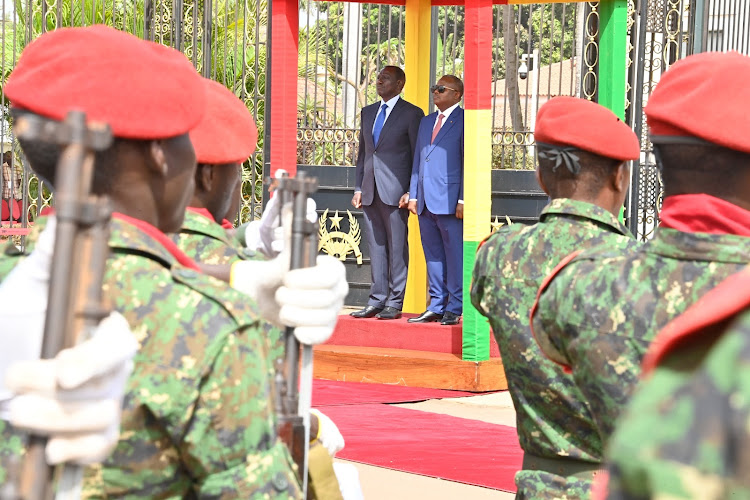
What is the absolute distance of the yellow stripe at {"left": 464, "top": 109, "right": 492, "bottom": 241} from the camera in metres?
7.12

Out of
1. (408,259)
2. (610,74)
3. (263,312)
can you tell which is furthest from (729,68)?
(408,259)

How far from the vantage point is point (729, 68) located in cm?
188

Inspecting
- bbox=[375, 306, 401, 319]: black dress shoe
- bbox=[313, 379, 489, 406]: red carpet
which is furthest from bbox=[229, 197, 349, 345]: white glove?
bbox=[375, 306, 401, 319]: black dress shoe

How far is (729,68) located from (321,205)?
329 inches

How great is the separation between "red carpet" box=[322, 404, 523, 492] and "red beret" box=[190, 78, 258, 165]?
8.08 feet

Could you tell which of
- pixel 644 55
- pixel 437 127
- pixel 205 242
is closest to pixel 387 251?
pixel 437 127

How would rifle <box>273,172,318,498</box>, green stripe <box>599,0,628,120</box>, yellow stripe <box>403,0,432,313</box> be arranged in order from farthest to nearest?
yellow stripe <box>403,0,432,313</box>
green stripe <box>599,0,628,120</box>
rifle <box>273,172,318,498</box>

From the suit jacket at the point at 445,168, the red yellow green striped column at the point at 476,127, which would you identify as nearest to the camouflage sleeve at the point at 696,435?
the red yellow green striped column at the point at 476,127

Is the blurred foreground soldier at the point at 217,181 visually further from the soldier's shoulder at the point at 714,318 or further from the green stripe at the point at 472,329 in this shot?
the green stripe at the point at 472,329

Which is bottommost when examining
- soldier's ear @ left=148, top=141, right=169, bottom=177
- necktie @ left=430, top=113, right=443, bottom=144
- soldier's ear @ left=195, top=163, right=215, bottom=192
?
soldier's ear @ left=195, top=163, right=215, bottom=192

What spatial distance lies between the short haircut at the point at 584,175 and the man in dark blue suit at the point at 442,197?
16.2 ft

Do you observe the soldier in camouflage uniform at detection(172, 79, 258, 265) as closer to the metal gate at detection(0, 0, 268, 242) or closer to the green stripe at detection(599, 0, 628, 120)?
the metal gate at detection(0, 0, 268, 242)

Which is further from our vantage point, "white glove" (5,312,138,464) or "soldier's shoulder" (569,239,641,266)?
"soldier's shoulder" (569,239,641,266)

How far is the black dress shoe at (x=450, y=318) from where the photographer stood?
7.78m
